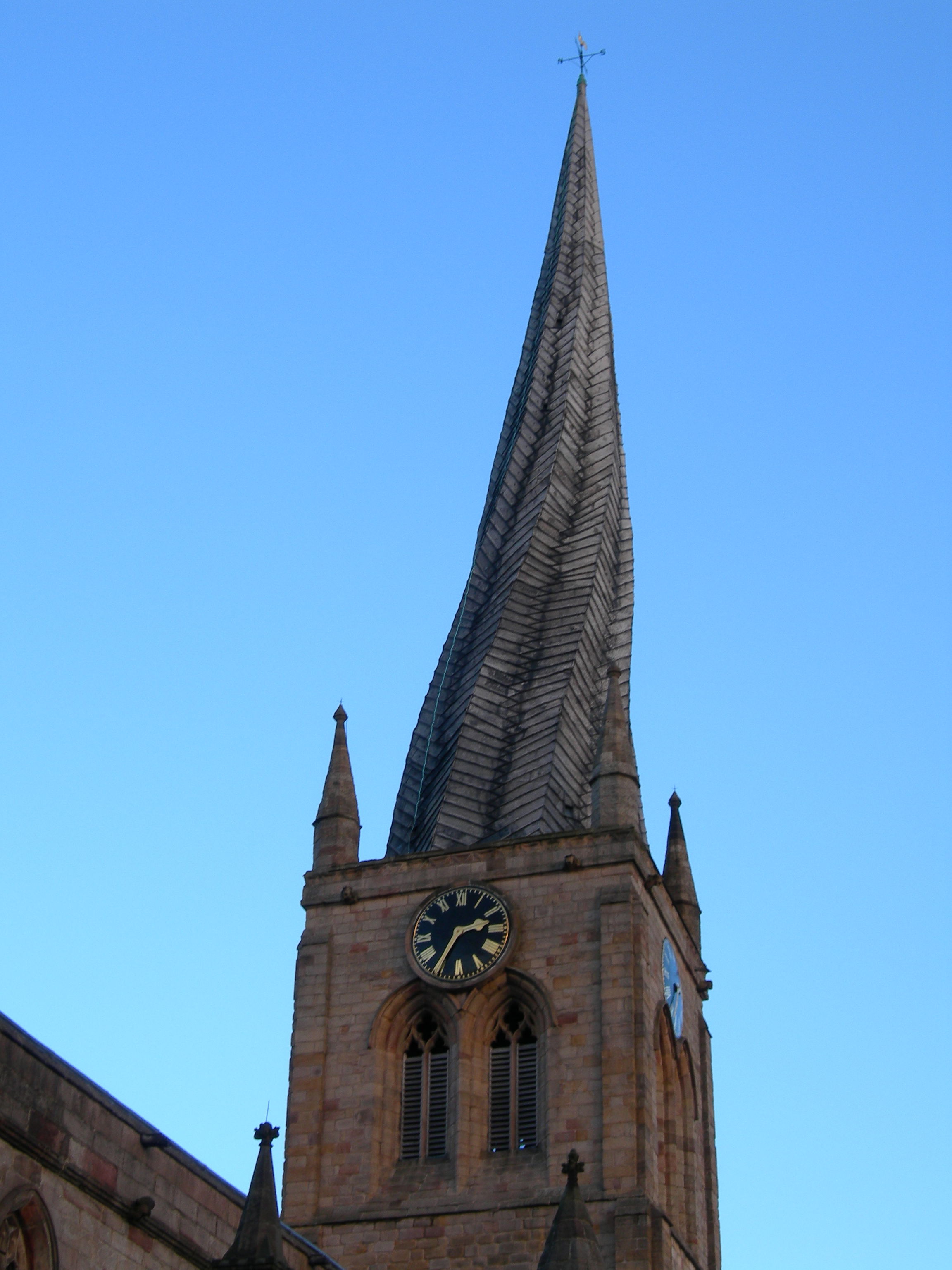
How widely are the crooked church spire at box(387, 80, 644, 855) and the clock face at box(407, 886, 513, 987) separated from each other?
1.65 meters

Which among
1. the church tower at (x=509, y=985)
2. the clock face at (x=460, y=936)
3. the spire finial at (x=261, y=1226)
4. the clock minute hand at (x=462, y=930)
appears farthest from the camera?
the clock minute hand at (x=462, y=930)

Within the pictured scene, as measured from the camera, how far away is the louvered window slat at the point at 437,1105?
39844 mm

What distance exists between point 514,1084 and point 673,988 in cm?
408

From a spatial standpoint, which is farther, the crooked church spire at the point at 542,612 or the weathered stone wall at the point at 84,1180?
the crooked church spire at the point at 542,612

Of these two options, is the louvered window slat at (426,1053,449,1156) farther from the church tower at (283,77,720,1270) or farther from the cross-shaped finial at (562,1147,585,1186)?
the cross-shaped finial at (562,1147,585,1186)

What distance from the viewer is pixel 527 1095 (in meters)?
39.9

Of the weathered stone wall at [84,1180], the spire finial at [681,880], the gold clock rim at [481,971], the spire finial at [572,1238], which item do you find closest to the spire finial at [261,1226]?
the weathered stone wall at [84,1180]

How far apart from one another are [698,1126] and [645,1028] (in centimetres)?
370

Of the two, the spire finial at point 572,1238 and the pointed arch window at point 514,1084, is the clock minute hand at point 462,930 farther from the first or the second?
the spire finial at point 572,1238

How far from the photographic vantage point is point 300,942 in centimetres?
4272

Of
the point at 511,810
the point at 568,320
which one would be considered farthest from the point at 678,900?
the point at 568,320

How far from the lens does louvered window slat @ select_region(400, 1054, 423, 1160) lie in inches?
1577

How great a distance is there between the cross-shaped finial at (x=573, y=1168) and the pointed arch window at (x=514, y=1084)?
5036mm

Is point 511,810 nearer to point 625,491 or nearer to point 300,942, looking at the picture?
point 300,942
